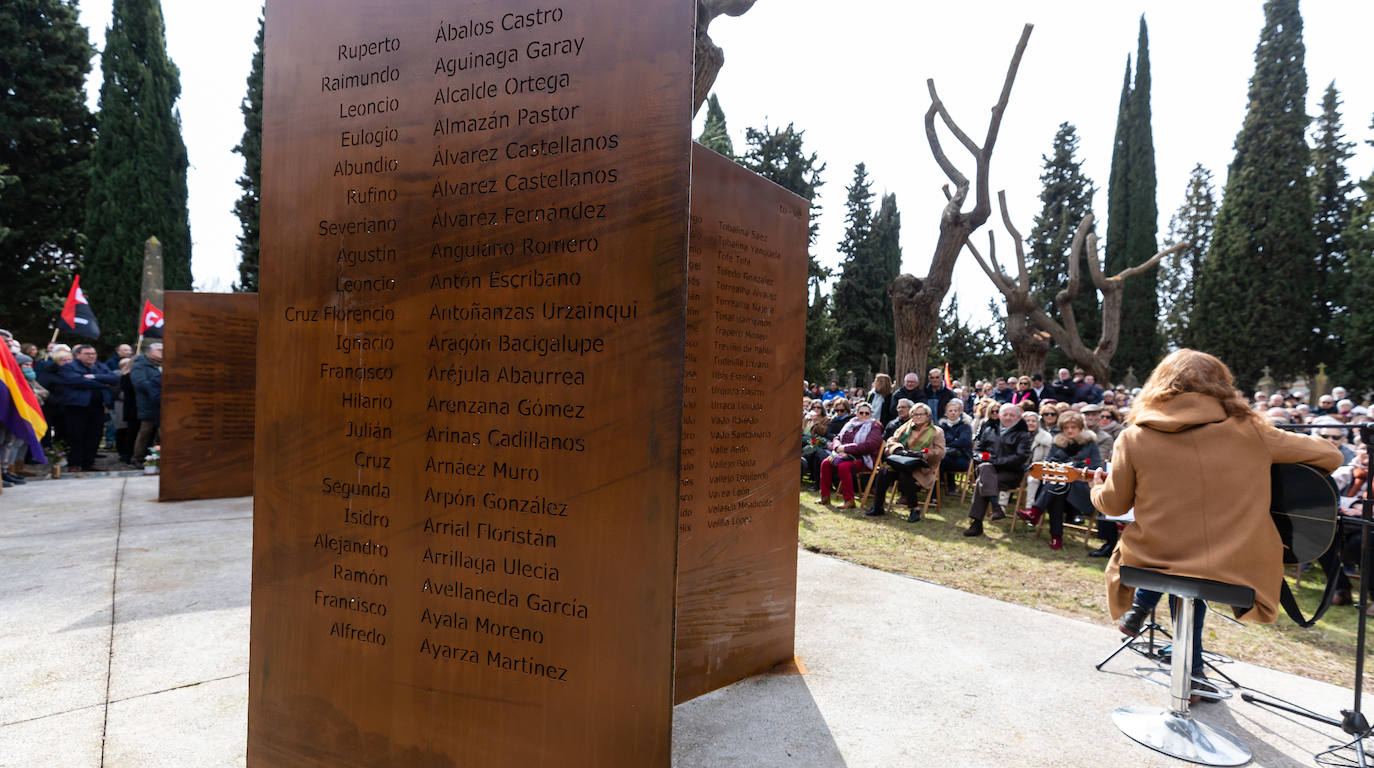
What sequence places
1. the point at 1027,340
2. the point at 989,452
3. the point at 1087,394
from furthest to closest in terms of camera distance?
the point at 1027,340, the point at 1087,394, the point at 989,452

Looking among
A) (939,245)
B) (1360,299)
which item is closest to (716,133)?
(939,245)

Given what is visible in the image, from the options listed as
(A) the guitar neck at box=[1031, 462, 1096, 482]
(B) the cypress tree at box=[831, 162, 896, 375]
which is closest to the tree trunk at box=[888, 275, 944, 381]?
(A) the guitar neck at box=[1031, 462, 1096, 482]

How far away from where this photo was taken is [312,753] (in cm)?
185

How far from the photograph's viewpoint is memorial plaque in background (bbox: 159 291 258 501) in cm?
735

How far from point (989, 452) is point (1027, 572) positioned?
98.9 inches

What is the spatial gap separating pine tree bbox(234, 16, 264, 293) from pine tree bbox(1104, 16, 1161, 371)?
120ft

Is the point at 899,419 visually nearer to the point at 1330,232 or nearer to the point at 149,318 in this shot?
the point at 149,318

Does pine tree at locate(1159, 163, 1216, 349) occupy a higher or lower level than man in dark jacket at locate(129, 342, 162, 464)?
higher

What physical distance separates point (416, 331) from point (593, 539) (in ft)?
2.41

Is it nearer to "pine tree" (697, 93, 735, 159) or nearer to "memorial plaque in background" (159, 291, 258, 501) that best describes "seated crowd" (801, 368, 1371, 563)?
"memorial plaque in background" (159, 291, 258, 501)

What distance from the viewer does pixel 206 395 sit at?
24.6 feet

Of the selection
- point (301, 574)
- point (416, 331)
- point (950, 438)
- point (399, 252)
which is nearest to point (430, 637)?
point (301, 574)

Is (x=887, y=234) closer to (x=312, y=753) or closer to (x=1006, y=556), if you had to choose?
(x=1006, y=556)

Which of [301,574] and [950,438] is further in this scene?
[950,438]
